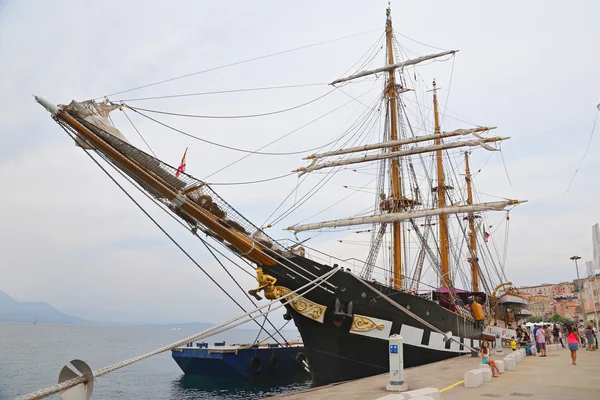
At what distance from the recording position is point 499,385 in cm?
949

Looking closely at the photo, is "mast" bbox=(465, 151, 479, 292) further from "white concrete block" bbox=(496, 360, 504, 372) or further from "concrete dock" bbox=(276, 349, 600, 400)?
"white concrete block" bbox=(496, 360, 504, 372)

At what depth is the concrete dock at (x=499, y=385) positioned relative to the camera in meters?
8.28

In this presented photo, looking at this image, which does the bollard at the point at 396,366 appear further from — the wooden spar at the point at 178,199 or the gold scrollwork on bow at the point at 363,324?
the wooden spar at the point at 178,199

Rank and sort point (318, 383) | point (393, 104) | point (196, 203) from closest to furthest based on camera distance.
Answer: point (196, 203) < point (318, 383) < point (393, 104)

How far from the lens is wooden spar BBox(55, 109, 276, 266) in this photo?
10086 mm

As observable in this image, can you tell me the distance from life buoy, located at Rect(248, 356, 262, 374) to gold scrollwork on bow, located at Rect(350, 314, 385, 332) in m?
10.9

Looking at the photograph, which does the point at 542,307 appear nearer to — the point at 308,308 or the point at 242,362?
the point at 242,362

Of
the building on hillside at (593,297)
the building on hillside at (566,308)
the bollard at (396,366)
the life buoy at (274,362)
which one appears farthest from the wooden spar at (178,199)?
the building on hillside at (566,308)

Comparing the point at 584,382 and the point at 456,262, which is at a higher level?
the point at 456,262

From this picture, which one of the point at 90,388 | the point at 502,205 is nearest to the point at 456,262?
the point at 502,205

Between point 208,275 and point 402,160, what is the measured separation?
13860 millimetres

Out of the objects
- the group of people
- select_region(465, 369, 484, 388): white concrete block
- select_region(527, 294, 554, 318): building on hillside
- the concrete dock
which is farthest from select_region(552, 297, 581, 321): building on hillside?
select_region(465, 369, 484, 388): white concrete block

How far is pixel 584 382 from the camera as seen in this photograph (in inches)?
379

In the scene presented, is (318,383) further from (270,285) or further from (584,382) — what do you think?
(584,382)
